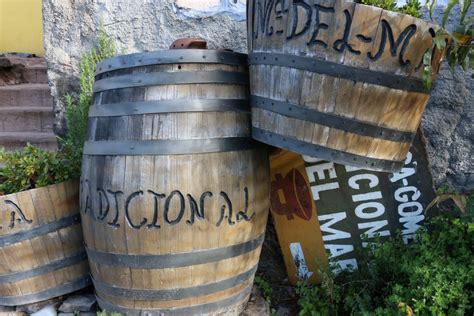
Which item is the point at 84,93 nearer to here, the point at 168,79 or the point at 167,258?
the point at 168,79

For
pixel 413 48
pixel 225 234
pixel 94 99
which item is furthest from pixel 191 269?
pixel 413 48

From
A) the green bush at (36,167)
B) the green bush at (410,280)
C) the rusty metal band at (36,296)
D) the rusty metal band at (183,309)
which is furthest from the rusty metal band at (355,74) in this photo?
the rusty metal band at (36,296)

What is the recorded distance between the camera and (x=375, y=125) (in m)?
1.70

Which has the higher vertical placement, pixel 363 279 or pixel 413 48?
pixel 413 48

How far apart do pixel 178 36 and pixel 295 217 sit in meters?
1.41

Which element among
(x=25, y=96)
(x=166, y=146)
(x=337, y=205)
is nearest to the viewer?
(x=166, y=146)

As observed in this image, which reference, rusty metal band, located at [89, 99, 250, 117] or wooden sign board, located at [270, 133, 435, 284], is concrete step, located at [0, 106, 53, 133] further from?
wooden sign board, located at [270, 133, 435, 284]

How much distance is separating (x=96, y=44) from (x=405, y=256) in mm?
2428

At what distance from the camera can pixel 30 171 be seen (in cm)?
218

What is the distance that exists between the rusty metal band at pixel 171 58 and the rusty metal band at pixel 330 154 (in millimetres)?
426

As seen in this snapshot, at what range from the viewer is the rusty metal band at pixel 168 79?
1.87m

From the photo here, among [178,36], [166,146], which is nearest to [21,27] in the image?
[178,36]

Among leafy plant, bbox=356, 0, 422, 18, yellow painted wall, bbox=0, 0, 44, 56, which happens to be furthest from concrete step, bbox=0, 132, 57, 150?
leafy plant, bbox=356, 0, 422, 18

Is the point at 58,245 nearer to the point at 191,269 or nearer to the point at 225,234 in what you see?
the point at 191,269
